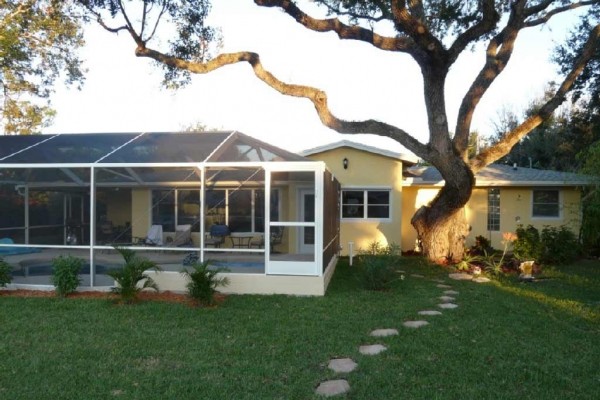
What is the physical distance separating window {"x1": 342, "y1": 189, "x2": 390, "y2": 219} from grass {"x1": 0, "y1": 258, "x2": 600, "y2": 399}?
708 cm

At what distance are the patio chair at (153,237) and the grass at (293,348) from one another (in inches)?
138

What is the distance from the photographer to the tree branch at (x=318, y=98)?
12.9 meters

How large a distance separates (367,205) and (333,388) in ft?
40.0

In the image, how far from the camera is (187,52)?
44.3 ft

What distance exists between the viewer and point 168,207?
45.5 feet

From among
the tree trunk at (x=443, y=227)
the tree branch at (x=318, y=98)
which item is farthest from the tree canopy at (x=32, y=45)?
the tree trunk at (x=443, y=227)

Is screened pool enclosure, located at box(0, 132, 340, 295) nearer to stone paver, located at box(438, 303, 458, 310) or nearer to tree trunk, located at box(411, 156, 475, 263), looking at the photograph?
stone paver, located at box(438, 303, 458, 310)

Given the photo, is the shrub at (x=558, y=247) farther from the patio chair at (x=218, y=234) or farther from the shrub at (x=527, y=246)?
the patio chair at (x=218, y=234)

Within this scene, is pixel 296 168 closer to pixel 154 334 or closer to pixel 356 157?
pixel 154 334

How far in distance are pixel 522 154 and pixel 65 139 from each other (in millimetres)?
27532

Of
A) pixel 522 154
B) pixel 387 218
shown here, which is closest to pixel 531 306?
pixel 387 218

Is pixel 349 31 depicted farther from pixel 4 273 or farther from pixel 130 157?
pixel 4 273

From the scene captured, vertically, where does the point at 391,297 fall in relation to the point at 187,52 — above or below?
below

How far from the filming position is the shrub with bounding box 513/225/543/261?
1432 cm
